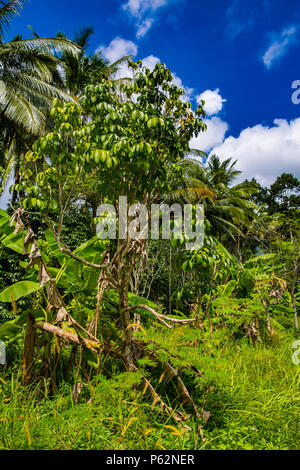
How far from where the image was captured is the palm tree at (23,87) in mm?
9359

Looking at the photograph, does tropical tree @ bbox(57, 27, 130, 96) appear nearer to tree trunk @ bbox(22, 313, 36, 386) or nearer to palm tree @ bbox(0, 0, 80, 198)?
palm tree @ bbox(0, 0, 80, 198)

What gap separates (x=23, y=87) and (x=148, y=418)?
11105 millimetres

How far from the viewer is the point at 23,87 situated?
10062 millimetres

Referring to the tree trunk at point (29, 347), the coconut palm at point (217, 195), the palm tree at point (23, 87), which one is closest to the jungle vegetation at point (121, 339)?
the tree trunk at point (29, 347)

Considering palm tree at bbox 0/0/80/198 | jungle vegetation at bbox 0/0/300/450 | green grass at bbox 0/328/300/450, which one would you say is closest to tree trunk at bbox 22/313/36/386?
jungle vegetation at bbox 0/0/300/450

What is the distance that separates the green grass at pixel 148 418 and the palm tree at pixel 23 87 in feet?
28.5

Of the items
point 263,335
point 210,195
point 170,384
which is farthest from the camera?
point 210,195

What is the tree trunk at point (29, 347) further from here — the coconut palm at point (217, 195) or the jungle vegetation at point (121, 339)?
the coconut palm at point (217, 195)

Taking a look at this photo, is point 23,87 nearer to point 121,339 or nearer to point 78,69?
point 78,69

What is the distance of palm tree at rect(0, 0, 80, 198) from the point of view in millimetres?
9359

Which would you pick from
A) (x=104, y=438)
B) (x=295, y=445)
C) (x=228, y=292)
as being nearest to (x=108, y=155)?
(x=104, y=438)

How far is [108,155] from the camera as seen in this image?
2102 millimetres
